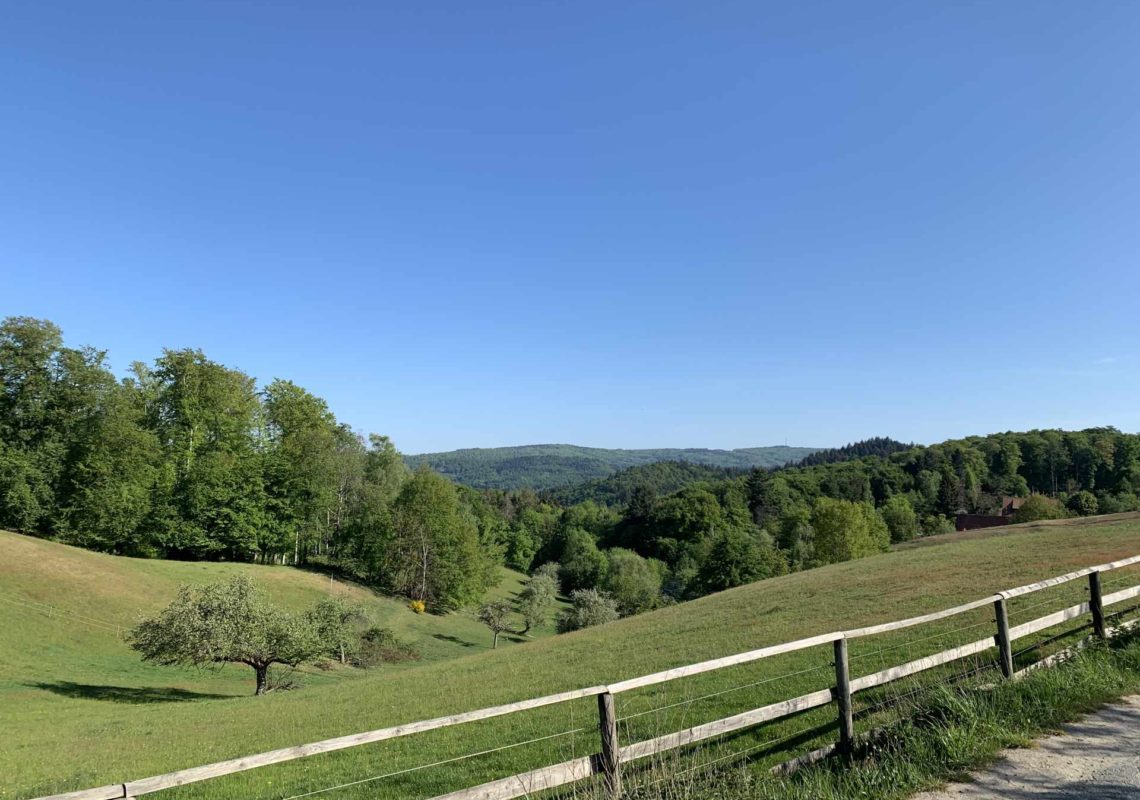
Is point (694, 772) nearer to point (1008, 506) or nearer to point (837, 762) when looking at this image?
point (837, 762)

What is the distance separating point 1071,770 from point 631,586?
7672 cm

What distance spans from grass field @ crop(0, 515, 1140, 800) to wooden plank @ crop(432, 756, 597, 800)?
1008mm

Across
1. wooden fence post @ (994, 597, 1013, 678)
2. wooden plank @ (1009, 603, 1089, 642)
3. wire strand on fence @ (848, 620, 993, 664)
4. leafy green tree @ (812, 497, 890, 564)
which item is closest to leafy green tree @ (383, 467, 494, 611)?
leafy green tree @ (812, 497, 890, 564)

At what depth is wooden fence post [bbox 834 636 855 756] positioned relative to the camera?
624 cm

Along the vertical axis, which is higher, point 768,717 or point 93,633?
point 768,717

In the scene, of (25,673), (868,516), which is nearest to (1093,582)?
(25,673)

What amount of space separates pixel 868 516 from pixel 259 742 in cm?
8655

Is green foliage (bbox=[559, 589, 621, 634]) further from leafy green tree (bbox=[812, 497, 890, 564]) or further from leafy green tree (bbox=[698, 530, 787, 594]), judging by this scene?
leafy green tree (bbox=[812, 497, 890, 564])

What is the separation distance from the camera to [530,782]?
4.80m

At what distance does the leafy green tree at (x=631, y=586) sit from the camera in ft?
252

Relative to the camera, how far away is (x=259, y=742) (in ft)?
49.2

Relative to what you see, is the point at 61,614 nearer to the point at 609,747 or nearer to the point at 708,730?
the point at 609,747

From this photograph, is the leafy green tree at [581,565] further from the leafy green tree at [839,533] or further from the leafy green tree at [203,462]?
the leafy green tree at [203,462]

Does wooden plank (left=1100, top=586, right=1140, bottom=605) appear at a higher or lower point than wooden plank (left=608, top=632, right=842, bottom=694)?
lower
